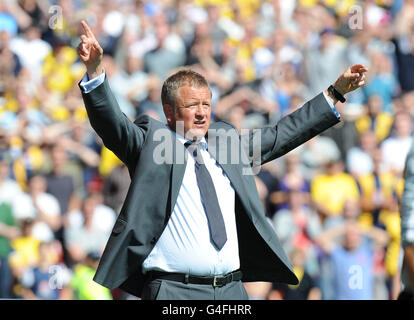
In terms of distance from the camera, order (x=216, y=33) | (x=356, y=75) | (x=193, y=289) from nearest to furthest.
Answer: (x=193, y=289)
(x=356, y=75)
(x=216, y=33)

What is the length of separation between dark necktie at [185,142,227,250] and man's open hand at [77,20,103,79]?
0.71 meters

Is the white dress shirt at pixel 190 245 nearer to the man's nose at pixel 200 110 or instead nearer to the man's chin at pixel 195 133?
the man's chin at pixel 195 133

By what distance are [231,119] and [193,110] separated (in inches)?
236

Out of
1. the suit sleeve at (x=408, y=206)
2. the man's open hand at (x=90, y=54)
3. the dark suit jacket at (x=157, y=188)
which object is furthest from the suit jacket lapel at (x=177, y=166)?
the suit sleeve at (x=408, y=206)

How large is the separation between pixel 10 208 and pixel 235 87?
3157mm

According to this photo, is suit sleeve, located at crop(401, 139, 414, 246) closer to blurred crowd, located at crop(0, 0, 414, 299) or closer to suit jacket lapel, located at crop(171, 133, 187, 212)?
suit jacket lapel, located at crop(171, 133, 187, 212)

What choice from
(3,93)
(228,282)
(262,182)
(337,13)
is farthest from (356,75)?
(337,13)

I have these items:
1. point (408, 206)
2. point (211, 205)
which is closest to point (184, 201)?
point (211, 205)

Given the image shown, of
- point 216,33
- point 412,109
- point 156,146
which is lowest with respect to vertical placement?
point 156,146

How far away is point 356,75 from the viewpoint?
5.10m

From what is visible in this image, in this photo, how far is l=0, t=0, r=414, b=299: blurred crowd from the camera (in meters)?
9.38

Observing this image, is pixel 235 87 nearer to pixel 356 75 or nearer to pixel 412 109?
pixel 412 109

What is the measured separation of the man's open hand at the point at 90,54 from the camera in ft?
14.9

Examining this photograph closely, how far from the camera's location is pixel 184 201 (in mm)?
4766
